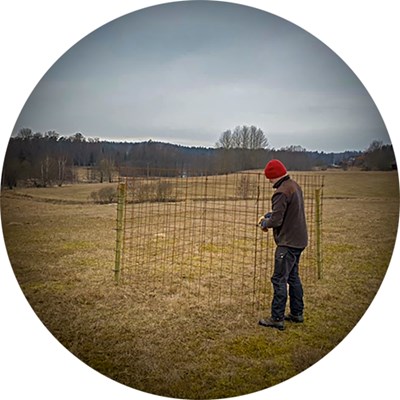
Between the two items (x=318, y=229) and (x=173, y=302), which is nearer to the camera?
(x=173, y=302)

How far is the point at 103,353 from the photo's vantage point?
4.45 meters

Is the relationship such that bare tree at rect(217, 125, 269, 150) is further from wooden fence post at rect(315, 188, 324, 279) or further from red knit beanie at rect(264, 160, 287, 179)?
wooden fence post at rect(315, 188, 324, 279)

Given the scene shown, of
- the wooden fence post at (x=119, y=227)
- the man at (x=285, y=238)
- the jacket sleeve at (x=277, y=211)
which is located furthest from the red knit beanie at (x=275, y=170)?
the wooden fence post at (x=119, y=227)

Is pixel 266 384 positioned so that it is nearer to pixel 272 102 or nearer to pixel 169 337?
pixel 169 337

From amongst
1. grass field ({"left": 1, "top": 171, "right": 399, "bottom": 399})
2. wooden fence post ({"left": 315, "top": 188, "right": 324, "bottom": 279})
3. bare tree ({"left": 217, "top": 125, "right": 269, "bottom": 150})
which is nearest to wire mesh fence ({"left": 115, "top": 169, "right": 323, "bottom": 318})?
wooden fence post ({"left": 315, "top": 188, "right": 324, "bottom": 279})

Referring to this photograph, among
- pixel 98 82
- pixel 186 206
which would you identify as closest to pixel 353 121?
pixel 186 206

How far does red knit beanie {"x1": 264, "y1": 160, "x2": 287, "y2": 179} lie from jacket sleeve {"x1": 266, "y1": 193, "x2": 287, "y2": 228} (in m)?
0.16

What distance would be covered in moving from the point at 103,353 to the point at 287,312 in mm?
1549

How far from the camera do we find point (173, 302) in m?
4.45

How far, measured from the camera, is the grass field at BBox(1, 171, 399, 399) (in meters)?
4.31

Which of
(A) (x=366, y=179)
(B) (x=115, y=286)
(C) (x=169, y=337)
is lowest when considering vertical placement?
(C) (x=169, y=337)

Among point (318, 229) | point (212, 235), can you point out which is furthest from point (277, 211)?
point (212, 235)

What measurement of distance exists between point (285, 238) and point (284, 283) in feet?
1.27

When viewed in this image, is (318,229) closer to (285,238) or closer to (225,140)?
(285,238)
